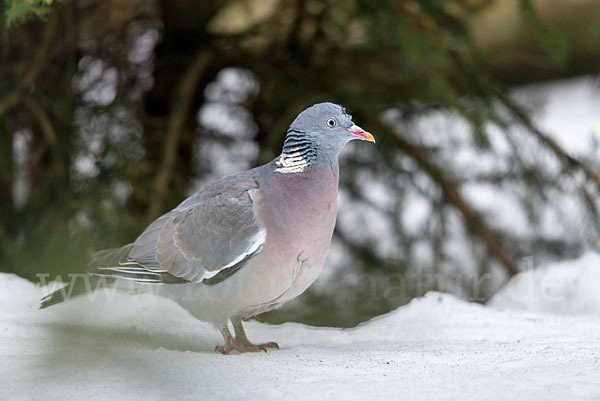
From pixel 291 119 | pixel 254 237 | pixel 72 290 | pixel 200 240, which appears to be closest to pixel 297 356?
pixel 254 237

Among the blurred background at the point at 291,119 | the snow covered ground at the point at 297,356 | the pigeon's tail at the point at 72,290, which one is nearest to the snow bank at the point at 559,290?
the snow covered ground at the point at 297,356

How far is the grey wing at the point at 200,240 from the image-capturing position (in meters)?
2.29

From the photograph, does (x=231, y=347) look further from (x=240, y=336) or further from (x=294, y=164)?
(x=294, y=164)

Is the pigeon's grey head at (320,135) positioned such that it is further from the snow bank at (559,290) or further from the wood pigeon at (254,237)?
the snow bank at (559,290)

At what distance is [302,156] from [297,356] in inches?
24.0

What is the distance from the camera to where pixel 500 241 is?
4.01m

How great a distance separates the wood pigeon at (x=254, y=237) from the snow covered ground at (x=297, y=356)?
157 millimetres

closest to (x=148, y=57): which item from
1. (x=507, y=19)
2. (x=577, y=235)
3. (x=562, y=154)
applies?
(x=562, y=154)

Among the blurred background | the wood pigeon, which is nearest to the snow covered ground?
the wood pigeon

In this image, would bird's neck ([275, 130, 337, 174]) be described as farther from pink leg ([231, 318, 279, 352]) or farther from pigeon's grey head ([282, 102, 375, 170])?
pink leg ([231, 318, 279, 352])

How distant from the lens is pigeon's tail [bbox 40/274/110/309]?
2.37 m

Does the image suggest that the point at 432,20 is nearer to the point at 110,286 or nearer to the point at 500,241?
the point at 500,241

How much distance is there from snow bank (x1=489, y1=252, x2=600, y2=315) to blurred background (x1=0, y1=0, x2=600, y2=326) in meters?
0.52

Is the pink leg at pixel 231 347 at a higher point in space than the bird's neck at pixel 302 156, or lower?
lower
